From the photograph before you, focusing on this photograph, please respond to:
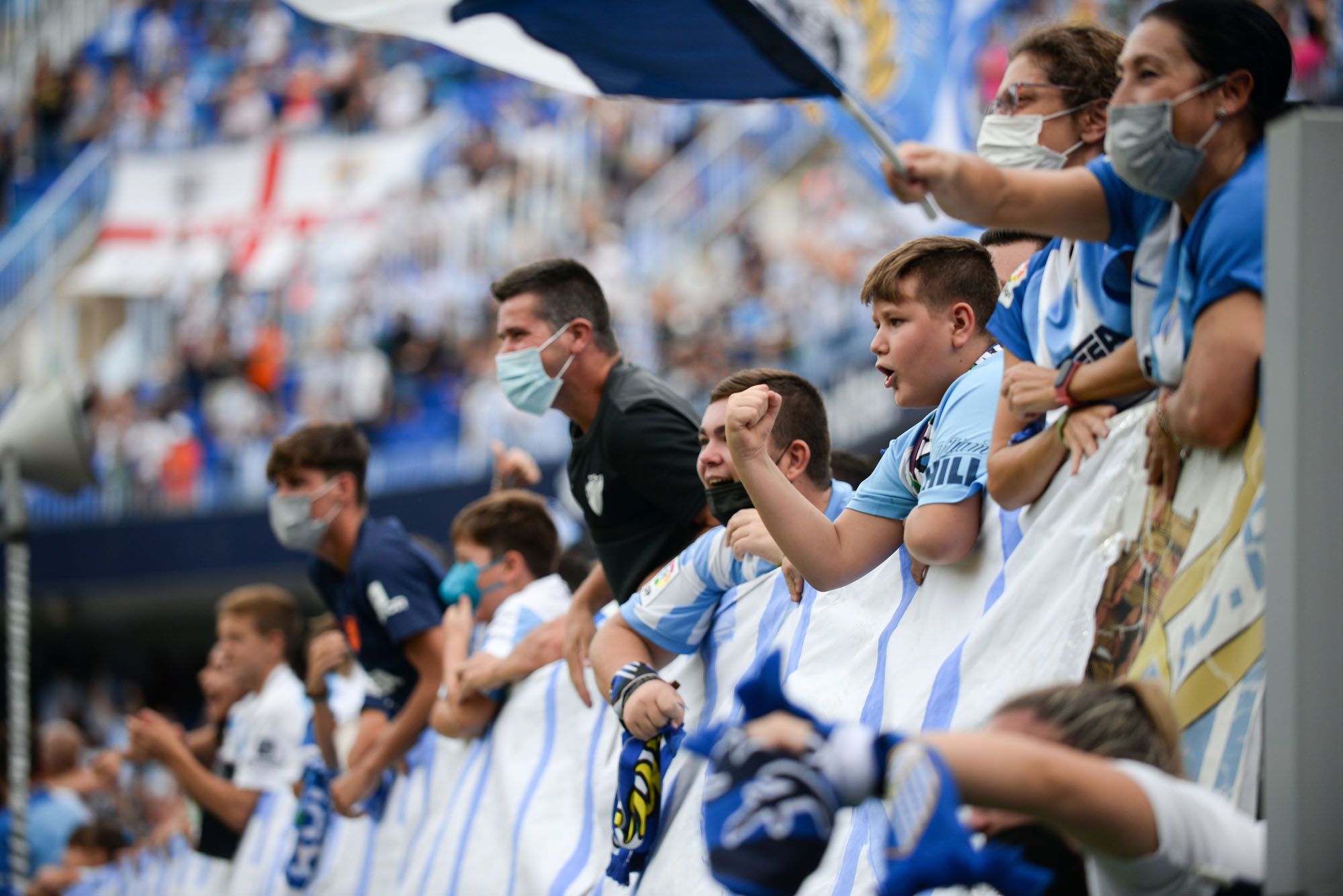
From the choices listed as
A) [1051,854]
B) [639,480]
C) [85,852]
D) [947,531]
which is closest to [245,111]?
[85,852]

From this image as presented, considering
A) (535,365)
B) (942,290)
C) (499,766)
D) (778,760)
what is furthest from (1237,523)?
(499,766)

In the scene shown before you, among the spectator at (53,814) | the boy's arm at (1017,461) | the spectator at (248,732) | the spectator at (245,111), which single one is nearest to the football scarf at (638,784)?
the boy's arm at (1017,461)

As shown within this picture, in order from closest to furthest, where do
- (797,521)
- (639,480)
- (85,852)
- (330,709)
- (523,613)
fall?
(797,521) → (639,480) → (523,613) → (330,709) → (85,852)

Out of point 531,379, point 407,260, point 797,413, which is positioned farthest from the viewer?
point 407,260

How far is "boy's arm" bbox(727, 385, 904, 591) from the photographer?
2775 mm

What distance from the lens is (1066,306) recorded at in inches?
108

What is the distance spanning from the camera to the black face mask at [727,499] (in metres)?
3.70

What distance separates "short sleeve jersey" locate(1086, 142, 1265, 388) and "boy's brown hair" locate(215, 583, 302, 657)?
595cm

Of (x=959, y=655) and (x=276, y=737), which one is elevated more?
(x=959, y=655)

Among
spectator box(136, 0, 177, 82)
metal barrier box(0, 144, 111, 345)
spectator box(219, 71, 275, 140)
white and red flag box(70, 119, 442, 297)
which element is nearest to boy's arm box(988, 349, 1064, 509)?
white and red flag box(70, 119, 442, 297)

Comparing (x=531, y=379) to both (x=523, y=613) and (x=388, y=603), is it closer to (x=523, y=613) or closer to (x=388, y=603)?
(x=523, y=613)

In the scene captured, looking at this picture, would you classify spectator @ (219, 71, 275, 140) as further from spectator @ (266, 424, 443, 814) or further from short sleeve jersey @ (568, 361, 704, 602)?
short sleeve jersey @ (568, 361, 704, 602)

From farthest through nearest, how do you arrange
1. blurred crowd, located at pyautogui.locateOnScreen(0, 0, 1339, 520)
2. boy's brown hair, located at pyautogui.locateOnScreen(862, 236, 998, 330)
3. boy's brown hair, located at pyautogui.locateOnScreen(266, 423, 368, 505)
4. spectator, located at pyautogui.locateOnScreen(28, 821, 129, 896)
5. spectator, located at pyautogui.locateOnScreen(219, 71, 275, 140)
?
spectator, located at pyautogui.locateOnScreen(219, 71, 275, 140) → blurred crowd, located at pyautogui.locateOnScreen(0, 0, 1339, 520) → spectator, located at pyautogui.locateOnScreen(28, 821, 129, 896) → boy's brown hair, located at pyautogui.locateOnScreen(266, 423, 368, 505) → boy's brown hair, located at pyautogui.locateOnScreen(862, 236, 998, 330)

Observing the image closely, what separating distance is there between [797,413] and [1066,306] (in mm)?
991
